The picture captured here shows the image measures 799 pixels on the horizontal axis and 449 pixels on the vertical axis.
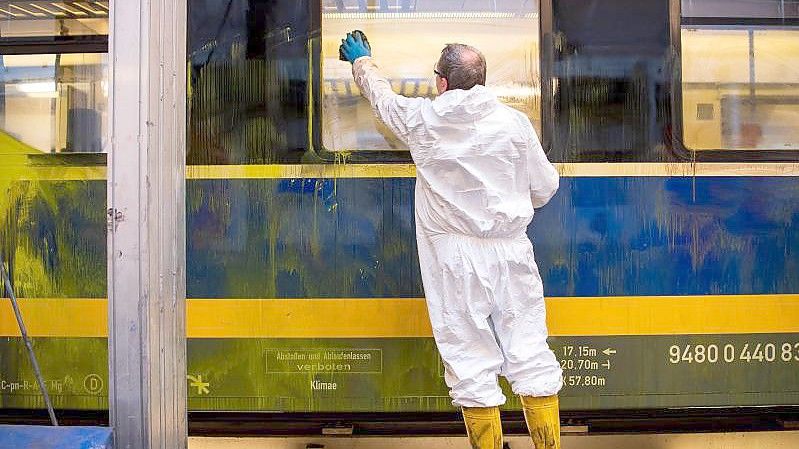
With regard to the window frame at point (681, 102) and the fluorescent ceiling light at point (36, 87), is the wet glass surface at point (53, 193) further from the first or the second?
the window frame at point (681, 102)

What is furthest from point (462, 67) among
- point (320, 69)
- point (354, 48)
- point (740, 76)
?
point (740, 76)

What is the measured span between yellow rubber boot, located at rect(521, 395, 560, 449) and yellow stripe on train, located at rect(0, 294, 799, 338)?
523mm

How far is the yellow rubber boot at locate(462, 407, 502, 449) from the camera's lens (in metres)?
2.57

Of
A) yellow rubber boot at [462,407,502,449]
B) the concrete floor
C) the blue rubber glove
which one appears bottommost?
the concrete floor

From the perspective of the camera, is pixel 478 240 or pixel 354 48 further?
pixel 354 48

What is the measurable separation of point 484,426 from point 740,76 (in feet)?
6.01

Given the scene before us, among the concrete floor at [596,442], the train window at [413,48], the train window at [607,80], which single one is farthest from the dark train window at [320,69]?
the concrete floor at [596,442]

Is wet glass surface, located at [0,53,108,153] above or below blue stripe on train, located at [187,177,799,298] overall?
above

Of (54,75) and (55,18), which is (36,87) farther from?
(55,18)

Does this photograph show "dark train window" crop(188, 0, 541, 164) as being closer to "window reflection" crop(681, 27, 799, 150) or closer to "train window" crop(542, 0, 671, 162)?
"train window" crop(542, 0, 671, 162)

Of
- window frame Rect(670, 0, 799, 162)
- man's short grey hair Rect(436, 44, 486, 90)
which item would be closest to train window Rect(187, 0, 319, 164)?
man's short grey hair Rect(436, 44, 486, 90)

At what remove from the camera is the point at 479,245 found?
2.59 meters

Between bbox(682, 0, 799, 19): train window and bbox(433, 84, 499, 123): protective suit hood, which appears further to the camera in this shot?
bbox(682, 0, 799, 19): train window

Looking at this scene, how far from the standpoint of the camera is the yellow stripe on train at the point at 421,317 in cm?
311
